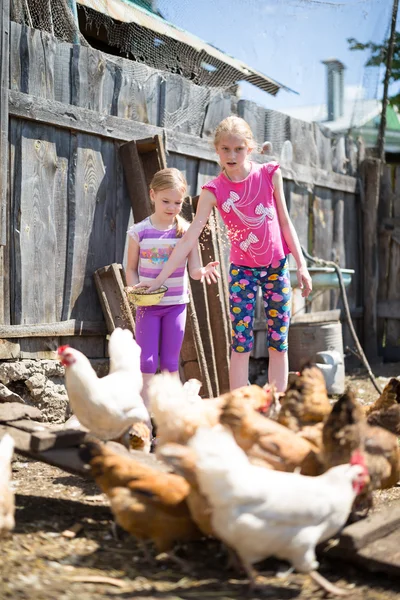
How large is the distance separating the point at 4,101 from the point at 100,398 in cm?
231

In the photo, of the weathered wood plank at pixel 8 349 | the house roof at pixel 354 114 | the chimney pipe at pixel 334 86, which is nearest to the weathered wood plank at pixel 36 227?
the weathered wood plank at pixel 8 349

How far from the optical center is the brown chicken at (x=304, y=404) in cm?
307

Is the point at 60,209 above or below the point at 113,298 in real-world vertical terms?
above

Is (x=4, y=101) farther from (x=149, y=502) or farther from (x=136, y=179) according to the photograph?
(x=149, y=502)

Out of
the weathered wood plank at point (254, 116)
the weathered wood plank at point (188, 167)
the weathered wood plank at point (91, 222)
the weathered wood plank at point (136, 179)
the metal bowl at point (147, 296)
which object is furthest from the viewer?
the weathered wood plank at point (254, 116)

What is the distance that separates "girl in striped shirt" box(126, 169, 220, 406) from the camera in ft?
14.2

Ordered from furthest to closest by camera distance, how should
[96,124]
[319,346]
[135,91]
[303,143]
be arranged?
1. [303,143]
2. [319,346]
3. [135,91]
4. [96,124]

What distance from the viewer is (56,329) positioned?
484 centimetres

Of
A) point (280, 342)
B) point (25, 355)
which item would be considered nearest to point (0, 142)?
point (25, 355)

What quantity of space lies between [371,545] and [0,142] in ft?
10.5

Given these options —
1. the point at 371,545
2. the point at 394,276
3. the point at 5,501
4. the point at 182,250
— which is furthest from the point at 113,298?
the point at 394,276

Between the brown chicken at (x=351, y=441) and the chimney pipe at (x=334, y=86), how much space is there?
5780mm

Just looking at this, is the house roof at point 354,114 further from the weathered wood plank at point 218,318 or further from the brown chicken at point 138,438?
the brown chicken at point 138,438

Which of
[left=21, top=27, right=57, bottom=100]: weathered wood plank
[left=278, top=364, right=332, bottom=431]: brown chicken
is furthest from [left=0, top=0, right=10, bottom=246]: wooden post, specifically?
[left=278, top=364, right=332, bottom=431]: brown chicken
